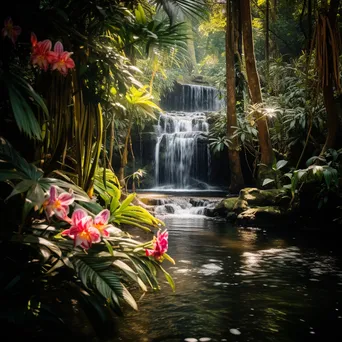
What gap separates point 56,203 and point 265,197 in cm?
734

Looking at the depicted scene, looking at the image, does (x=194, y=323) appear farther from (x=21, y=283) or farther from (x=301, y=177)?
(x=301, y=177)

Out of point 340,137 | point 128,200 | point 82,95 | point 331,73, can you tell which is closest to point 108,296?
point 128,200

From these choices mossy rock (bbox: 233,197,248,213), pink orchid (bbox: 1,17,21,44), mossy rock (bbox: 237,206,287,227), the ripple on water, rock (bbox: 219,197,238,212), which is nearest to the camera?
pink orchid (bbox: 1,17,21,44)

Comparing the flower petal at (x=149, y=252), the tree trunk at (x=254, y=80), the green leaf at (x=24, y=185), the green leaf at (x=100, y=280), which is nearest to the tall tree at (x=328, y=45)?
the tree trunk at (x=254, y=80)

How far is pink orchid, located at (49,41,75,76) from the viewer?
2.33 meters

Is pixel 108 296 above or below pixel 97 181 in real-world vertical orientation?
below

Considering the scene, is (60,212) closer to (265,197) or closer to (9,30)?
(9,30)

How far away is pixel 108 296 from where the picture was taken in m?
2.00

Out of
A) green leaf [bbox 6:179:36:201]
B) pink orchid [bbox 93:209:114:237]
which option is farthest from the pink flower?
green leaf [bbox 6:179:36:201]

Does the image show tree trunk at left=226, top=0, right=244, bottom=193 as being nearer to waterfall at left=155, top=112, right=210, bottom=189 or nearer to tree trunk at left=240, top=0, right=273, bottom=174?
tree trunk at left=240, top=0, right=273, bottom=174

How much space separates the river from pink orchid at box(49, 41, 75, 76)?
159 centimetres

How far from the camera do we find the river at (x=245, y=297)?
2.52m

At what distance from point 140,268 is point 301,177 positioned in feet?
18.0

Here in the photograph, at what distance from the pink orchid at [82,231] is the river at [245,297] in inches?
28.4
